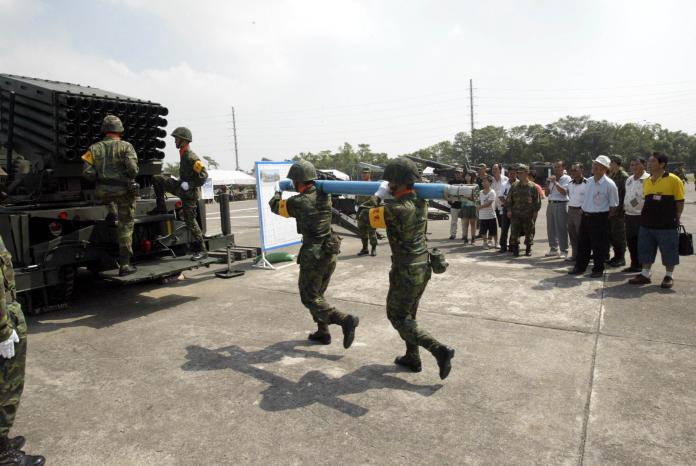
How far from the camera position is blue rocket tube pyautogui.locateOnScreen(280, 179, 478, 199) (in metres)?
3.50

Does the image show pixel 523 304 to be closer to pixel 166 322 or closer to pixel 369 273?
pixel 369 273

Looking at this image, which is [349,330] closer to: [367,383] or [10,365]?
[367,383]

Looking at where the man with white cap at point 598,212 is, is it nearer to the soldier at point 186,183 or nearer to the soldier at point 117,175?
the soldier at point 186,183

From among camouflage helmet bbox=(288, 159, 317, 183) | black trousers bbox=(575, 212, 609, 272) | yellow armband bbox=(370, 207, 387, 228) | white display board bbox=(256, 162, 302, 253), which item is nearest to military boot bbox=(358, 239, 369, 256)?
white display board bbox=(256, 162, 302, 253)

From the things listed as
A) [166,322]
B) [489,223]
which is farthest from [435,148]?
[166,322]

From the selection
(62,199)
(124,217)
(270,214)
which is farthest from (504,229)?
(62,199)

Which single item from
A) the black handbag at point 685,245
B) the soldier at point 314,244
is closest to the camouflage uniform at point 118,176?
the soldier at point 314,244

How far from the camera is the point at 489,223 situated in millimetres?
9734

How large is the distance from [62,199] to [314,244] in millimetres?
3902

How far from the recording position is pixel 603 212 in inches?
268

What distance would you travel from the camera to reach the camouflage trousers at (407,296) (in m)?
3.67

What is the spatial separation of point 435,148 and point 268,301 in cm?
8207

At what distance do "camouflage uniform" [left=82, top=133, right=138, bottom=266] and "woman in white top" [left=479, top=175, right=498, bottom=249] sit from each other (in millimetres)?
6732

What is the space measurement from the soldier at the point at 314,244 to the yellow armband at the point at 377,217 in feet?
2.68
